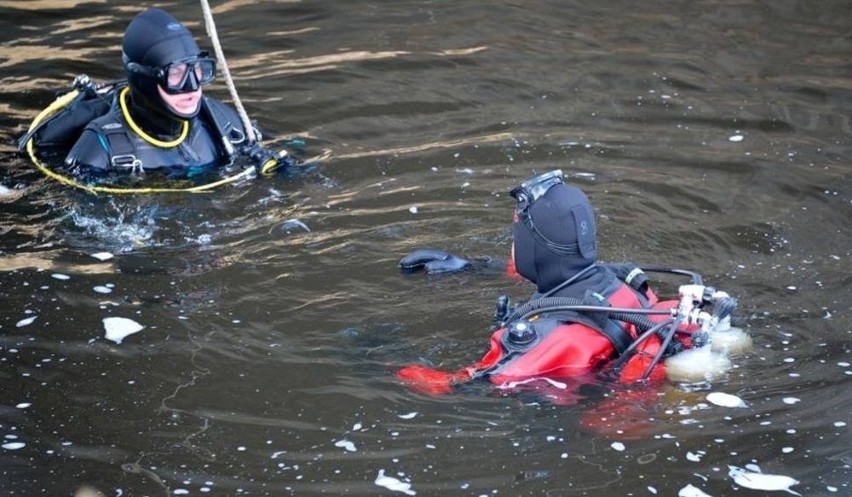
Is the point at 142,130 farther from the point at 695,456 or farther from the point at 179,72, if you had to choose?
the point at 695,456

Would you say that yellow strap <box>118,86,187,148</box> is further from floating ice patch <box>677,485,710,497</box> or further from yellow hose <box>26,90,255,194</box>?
floating ice patch <box>677,485,710,497</box>

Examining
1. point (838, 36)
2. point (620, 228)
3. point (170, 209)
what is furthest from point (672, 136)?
point (170, 209)

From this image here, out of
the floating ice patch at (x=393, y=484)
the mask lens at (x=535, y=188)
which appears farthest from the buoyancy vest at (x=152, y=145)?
the floating ice patch at (x=393, y=484)

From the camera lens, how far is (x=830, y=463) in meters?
4.30

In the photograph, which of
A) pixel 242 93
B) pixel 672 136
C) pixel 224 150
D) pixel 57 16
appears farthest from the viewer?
pixel 57 16

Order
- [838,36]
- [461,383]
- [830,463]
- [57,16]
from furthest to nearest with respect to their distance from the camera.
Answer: [57,16] < [838,36] < [461,383] < [830,463]

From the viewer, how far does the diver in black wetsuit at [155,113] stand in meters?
6.47

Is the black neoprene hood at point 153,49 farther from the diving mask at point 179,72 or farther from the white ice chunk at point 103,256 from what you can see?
the white ice chunk at point 103,256

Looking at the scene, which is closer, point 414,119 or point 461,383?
point 461,383

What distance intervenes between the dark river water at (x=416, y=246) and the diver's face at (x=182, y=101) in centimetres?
50

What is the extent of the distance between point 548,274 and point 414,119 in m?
3.27

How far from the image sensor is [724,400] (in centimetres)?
463

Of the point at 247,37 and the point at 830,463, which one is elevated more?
the point at 247,37

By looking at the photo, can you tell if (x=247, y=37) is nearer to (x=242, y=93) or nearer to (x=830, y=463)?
(x=242, y=93)
